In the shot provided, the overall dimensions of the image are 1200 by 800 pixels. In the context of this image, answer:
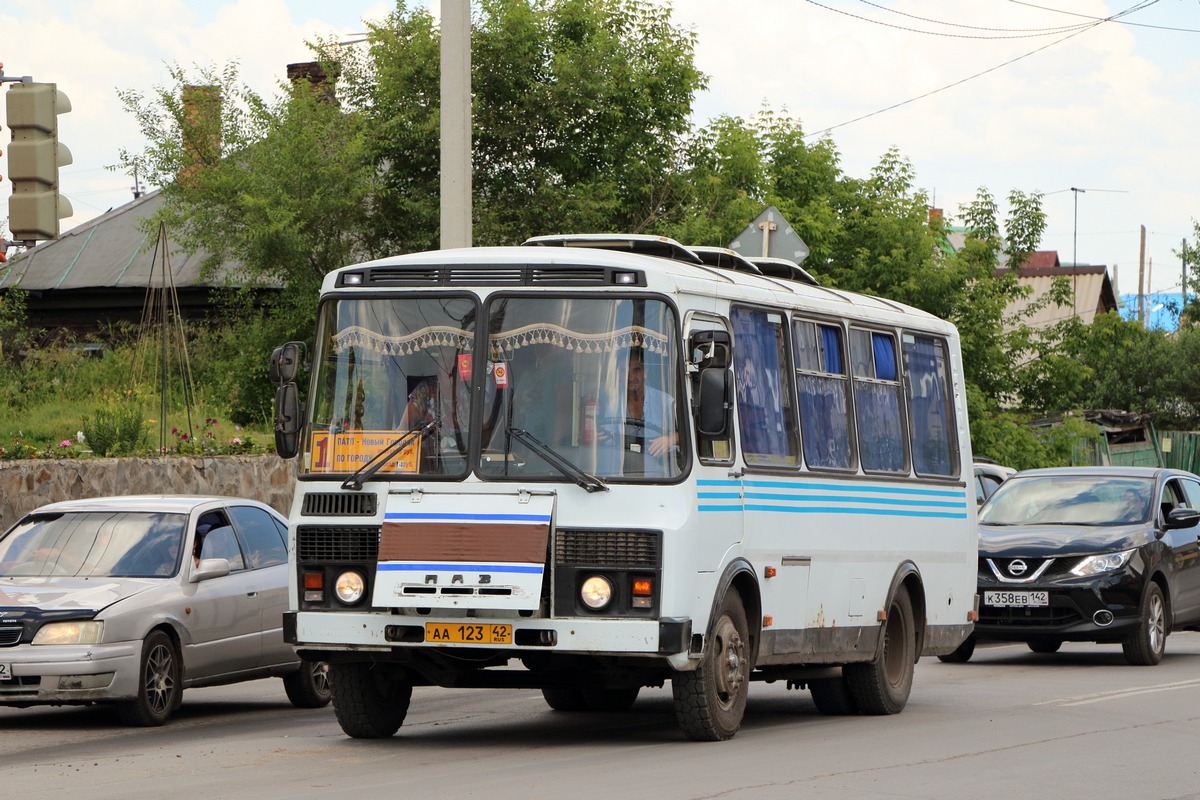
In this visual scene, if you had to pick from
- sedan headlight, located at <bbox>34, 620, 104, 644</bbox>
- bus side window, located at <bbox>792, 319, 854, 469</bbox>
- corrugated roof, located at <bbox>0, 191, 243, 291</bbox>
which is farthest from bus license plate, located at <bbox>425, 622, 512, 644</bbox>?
corrugated roof, located at <bbox>0, 191, 243, 291</bbox>

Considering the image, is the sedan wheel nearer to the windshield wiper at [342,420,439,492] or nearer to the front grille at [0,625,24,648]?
the front grille at [0,625,24,648]

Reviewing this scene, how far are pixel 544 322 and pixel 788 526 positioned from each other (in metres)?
2.28

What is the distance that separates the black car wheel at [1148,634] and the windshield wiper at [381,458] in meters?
9.23

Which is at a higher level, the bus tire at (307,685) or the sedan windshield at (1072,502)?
the sedan windshield at (1072,502)

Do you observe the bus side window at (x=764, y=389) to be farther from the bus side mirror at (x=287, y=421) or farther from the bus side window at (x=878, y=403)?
the bus side mirror at (x=287, y=421)

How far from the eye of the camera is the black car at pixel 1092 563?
16.9 metres

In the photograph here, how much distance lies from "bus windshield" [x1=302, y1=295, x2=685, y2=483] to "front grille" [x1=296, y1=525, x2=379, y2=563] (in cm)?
34

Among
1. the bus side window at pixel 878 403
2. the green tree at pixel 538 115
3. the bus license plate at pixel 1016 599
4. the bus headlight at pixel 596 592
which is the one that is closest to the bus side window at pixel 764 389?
the bus side window at pixel 878 403

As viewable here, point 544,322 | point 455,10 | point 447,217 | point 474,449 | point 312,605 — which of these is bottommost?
point 312,605

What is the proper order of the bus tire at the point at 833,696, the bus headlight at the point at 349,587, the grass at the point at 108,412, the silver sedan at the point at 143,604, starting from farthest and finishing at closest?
the grass at the point at 108,412 → the bus tire at the point at 833,696 → the silver sedan at the point at 143,604 → the bus headlight at the point at 349,587

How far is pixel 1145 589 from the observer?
17.1 meters

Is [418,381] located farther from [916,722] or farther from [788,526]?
[916,722]

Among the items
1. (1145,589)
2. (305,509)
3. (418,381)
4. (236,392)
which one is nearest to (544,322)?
(418,381)

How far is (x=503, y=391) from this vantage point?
1020 centimetres
